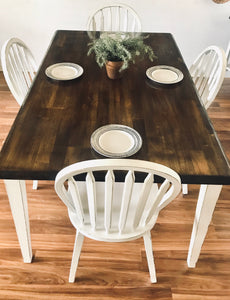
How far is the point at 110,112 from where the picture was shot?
1.44 metres

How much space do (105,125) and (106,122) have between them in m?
0.03

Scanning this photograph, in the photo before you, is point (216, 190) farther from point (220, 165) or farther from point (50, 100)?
point (50, 100)

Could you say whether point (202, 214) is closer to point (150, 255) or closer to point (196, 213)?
point (196, 213)

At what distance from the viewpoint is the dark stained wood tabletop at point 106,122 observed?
1141 mm

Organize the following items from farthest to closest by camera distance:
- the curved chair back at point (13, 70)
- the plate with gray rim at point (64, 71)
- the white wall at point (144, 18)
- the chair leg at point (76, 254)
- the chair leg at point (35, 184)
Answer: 1. the white wall at point (144, 18)
2. the chair leg at point (35, 184)
3. the plate with gray rim at point (64, 71)
4. the curved chair back at point (13, 70)
5. the chair leg at point (76, 254)

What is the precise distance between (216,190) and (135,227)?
1.19 ft

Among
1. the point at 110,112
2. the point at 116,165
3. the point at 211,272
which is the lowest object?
the point at 211,272

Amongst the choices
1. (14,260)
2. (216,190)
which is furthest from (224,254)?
(14,260)

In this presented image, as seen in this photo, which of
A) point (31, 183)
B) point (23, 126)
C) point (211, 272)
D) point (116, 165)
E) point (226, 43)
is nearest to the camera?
point (116, 165)

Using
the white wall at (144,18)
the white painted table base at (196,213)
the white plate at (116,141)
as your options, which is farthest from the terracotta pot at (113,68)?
the white wall at (144,18)

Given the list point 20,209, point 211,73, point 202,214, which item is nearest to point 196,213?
point 202,214

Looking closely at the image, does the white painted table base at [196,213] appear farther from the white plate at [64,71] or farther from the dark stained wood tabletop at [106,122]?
the white plate at [64,71]

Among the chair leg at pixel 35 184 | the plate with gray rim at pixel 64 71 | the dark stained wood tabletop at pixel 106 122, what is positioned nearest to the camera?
the dark stained wood tabletop at pixel 106 122

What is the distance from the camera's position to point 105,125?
135 cm
